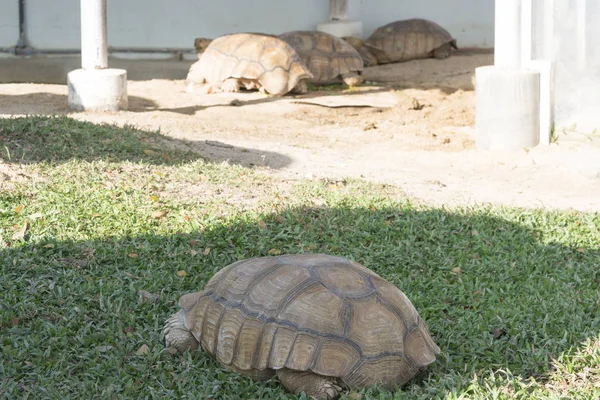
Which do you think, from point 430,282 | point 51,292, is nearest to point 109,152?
point 51,292

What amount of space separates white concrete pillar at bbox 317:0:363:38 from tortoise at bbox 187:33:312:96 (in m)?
3.85

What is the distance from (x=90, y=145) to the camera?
314 inches

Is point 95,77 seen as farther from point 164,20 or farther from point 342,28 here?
point 342,28

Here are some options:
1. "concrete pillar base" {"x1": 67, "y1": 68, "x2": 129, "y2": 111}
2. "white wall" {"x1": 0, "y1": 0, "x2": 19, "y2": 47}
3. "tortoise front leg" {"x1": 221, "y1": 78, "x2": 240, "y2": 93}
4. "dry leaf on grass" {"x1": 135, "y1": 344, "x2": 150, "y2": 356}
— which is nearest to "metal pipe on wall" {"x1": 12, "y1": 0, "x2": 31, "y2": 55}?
"white wall" {"x1": 0, "y1": 0, "x2": 19, "y2": 47}

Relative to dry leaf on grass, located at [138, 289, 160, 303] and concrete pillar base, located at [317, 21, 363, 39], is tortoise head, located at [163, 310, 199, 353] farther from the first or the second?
concrete pillar base, located at [317, 21, 363, 39]

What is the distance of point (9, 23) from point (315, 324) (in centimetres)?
1387

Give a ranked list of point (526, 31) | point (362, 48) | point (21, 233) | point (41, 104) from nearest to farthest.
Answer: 1. point (21, 233)
2. point (526, 31)
3. point (41, 104)
4. point (362, 48)

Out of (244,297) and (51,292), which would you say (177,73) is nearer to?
(51,292)

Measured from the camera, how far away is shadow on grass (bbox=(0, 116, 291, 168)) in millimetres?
7598

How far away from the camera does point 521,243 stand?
6.29 meters

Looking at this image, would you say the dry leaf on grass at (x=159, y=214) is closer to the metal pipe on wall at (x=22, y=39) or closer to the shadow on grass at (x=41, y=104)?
the shadow on grass at (x=41, y=104)

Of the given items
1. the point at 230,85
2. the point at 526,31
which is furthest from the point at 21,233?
the point at 230,85

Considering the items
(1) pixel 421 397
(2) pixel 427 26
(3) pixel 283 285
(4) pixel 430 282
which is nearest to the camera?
(1) pixel 421 397

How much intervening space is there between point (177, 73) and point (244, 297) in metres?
12.8
